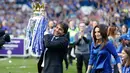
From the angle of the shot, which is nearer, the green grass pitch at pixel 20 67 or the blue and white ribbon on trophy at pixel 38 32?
the blue and white ribbon on trophy at pixel 38 32

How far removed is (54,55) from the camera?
9984mm

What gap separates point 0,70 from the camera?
60.5 ft

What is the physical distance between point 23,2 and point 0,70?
16.2 metres

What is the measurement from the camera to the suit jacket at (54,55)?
9.89 metres

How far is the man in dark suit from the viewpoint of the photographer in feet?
32.3

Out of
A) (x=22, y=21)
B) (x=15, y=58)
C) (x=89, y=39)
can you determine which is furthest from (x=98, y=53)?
(x=22, y=21)

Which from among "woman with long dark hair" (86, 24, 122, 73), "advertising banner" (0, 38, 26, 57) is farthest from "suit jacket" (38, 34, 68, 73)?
"advertising banner" (0, 38, 26, 57)

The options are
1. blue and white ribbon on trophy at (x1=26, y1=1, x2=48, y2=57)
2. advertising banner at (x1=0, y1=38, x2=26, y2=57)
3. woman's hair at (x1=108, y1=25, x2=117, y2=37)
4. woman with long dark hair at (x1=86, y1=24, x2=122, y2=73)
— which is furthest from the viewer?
advertising banner at (x1=0, y1=38, x2=26, y2=57)

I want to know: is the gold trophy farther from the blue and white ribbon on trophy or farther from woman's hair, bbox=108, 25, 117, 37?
woman's hair, bbox=108, 25, 117, 37

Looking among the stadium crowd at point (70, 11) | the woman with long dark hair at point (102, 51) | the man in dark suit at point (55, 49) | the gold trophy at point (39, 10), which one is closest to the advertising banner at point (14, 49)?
the stadium crowd at point (70, 11)

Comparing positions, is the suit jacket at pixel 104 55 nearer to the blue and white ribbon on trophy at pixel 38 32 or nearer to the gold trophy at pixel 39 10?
the blue and white ribbon on trophy at pixel 38 32

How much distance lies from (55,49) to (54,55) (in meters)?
0.13

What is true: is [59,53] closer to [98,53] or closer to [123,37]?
[98,53]

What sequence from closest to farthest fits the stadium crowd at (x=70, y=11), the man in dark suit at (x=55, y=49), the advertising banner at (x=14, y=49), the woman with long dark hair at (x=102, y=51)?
the man in dark suit at (x=55, y=49) < the woman with long dark hair at (x=102, y=51) < the advertising banner at (x=14, y=49) < the stadium crowd at (x=70, y=11)
